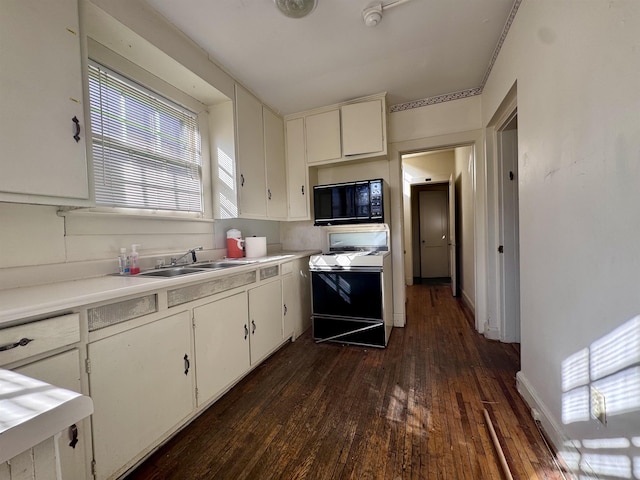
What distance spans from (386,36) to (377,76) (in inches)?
20.4

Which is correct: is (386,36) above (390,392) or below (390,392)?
above

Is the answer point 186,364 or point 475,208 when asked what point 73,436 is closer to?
point 186,364

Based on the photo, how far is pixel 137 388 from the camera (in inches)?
51.7

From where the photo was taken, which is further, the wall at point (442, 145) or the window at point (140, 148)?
the wall at point (442, 145)

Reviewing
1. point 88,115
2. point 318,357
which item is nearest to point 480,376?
point 318,357

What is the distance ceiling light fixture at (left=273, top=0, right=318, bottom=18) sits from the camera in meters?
1.65

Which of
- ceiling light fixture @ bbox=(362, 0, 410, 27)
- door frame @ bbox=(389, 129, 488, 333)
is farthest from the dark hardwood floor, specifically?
ceiling light fixture @ bbox=(362, 0, 410, 27)

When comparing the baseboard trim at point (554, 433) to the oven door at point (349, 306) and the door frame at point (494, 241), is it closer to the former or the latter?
the door frame at point (494, 241)

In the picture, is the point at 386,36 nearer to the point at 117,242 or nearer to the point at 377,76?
the point at 377,76

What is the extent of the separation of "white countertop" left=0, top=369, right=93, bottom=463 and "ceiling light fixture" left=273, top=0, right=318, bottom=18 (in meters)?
2.09

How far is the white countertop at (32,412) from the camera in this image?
1.33 ft

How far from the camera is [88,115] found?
142 centimetres

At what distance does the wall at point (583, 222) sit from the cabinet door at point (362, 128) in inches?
50.9

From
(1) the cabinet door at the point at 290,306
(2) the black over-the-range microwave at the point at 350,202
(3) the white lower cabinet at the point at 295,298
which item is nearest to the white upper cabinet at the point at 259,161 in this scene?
(2) the black over-the-range microwave at the point at 350,202
